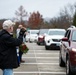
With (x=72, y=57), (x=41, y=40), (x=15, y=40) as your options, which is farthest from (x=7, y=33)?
(x=41, y=40)

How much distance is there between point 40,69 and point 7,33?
6.56 metres

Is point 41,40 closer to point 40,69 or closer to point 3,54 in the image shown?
point 40,69

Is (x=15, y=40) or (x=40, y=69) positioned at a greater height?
(x=15, y=40)

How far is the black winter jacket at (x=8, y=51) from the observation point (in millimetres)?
7047

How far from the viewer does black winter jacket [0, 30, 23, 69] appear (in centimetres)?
705

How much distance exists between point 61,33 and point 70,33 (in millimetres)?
12761

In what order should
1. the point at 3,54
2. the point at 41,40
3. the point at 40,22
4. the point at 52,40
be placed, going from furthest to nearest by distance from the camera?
the point at 40,22 → the point at 41,40 → the point at 52,40 → the point at 3,54

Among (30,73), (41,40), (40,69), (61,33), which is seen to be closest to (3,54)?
(30,73)

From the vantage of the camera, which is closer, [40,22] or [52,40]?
[52,40]

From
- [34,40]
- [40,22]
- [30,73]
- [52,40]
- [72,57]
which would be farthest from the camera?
[40,22]

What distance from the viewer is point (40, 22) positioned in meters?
90.6

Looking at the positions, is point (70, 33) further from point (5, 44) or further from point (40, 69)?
point (5, 44)

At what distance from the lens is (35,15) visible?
3782 inches

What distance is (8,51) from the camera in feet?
23.2
